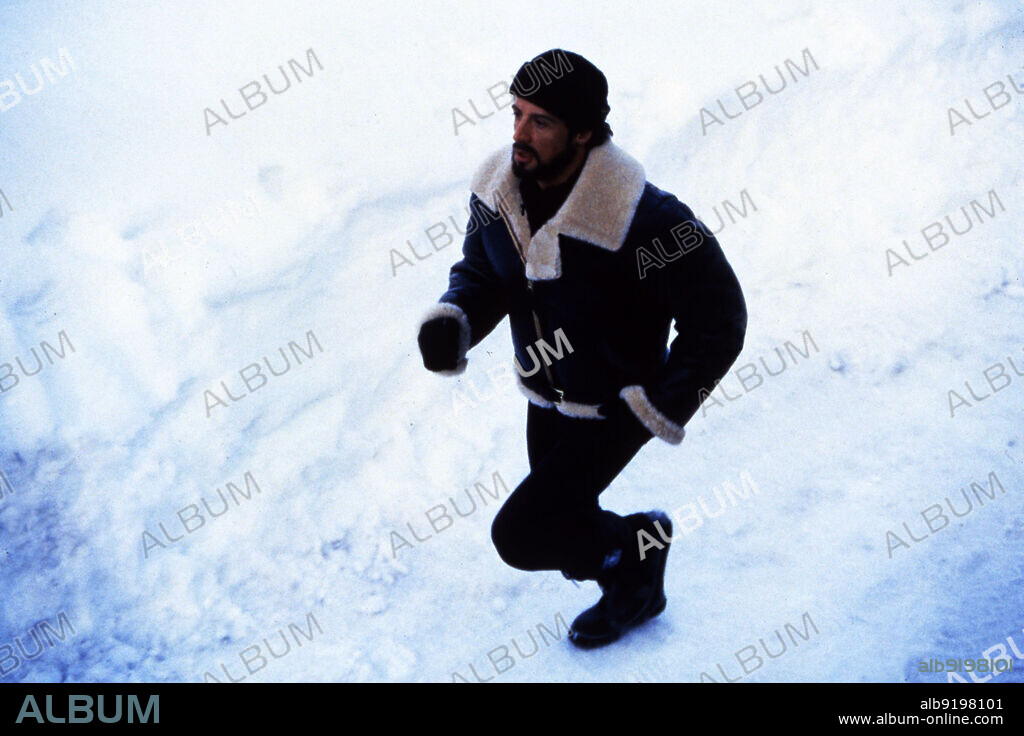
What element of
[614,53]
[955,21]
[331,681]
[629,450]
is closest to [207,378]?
[331,681]

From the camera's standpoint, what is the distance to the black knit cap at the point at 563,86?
93.4 inches

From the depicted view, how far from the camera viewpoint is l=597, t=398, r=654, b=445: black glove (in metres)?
2.53

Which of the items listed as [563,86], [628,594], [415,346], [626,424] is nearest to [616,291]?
[626,424]

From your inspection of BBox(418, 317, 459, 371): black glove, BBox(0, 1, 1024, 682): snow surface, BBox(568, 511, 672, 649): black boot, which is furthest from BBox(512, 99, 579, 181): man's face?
BBox(0, 1, 1024, 682): snow surface

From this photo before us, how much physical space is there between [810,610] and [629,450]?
4.05 ft

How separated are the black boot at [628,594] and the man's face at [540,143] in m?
1.45

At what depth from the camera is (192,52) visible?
5199 millimetres

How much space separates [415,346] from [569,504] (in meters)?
2.22

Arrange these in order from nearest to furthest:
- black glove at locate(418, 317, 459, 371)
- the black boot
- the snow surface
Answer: black glove at locate(418, 317, 459, 371) < the black boot < the snow surface

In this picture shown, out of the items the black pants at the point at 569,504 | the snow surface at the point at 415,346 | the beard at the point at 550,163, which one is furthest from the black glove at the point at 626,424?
the snow surface at the point at 415,346

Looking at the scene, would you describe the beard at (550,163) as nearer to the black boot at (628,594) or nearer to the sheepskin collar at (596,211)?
the sheepskin collar at (596,211)

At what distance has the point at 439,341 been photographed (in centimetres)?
275

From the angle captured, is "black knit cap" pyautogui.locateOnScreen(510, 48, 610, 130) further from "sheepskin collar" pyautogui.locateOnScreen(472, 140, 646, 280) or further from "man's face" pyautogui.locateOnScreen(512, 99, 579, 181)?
"sheepskin collar" pyautogui.locateOnScreen(472, 140, 646, 280)
